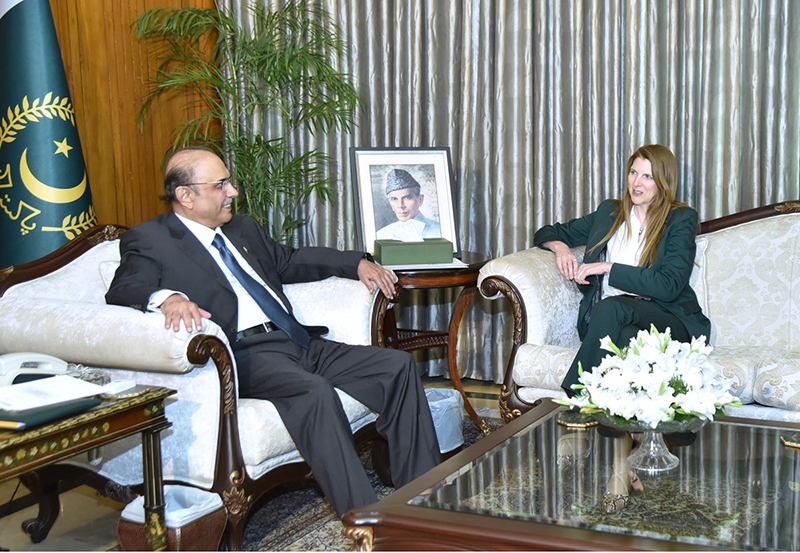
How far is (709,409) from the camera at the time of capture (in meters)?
1.91

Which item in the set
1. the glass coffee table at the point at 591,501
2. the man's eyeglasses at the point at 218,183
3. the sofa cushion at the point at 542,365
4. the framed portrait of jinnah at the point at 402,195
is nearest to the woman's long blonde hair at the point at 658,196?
the sofa cushion at the point at 542,365

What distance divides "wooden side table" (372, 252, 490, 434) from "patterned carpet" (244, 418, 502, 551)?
1.95ft

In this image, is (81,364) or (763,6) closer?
(81,364)

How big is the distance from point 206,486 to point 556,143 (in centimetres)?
259

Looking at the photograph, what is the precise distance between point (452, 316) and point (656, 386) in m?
1.95

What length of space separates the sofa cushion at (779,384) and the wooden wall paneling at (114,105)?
2923 millimetres

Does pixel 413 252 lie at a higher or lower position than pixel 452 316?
higher

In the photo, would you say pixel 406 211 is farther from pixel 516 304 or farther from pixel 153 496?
pixel 153 496

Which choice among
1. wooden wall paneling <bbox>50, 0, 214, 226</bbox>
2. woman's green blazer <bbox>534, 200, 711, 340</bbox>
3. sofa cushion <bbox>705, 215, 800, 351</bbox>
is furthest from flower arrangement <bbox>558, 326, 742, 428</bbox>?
wooden wall paneling <bbox>50, 0, 214, 226</bbox>

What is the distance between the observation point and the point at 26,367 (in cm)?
212

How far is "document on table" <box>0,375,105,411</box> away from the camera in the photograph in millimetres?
1828

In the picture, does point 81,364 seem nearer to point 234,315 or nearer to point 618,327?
point 234,315

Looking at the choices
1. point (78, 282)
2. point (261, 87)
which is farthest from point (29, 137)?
point (261, 87)

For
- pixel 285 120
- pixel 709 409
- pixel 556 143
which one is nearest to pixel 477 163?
pixel 556 143
